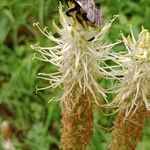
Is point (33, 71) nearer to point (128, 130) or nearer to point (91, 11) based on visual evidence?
point (128, 130)

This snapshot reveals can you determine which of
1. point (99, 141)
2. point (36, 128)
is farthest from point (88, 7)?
point (36, 128)

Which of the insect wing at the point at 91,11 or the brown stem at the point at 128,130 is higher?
the insect wing at the point at 91,11

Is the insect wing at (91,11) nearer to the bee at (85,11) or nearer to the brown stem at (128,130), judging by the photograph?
the bee at (85,11)

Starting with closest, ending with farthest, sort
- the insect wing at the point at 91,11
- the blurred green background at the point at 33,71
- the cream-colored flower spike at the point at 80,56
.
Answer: the insect wing at the point at 91,11
the cream-colored flower spike at the point at 80,56
the blurred green background at the point at 33,71

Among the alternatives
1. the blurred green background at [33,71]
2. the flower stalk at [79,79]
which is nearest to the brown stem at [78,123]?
the flower stalk at [79,79]

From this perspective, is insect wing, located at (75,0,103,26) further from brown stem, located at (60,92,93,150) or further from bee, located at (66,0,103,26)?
brown stem, located at (60,92,93,150)

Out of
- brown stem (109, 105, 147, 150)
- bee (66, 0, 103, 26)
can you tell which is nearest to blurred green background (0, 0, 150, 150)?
brown stem (109, 105, 147, 150)

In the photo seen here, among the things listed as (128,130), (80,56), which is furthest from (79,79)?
(128,130)

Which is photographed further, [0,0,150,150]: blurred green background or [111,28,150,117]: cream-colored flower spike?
[0,0,150,150]: blurred green background
